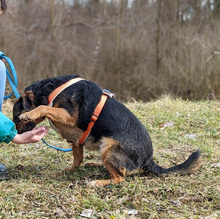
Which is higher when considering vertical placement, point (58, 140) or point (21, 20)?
point (21, 20)

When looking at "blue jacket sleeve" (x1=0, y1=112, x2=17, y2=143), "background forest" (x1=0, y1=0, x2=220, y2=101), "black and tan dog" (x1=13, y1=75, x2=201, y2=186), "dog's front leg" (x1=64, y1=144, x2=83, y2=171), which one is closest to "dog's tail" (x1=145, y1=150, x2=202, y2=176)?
"black and tan dog" (x1=13, y1=75, x2=201, y2=186)

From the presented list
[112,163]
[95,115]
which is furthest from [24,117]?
[112,163]

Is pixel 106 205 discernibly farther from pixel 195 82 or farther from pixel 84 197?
pixel 195 82

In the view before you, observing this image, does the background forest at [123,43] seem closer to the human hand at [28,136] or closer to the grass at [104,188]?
the grass at [104,188]

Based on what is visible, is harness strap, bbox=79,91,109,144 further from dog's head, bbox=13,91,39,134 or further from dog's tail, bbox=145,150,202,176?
dog's tail, bbox=145,150,202,176

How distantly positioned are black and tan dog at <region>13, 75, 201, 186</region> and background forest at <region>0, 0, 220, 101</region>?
32.2 feet

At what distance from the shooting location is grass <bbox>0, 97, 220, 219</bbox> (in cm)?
315

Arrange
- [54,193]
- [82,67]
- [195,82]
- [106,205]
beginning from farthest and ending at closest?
[82,67] < [195,82] < [54,193] < [106,205]

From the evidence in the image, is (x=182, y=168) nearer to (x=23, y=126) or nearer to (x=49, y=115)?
(x=49, y=115)

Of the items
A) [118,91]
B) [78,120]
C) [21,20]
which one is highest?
[21,20]

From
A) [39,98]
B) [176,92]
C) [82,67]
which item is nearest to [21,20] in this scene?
[82,67]

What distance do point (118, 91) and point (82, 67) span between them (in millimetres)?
2856

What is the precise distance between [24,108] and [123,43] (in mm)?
14642

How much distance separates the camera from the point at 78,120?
3.88m
